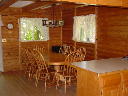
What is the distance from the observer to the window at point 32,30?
257 inches

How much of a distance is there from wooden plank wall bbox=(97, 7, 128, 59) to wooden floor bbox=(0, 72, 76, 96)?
53.8 inches

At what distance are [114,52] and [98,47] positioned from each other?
644 millimetres

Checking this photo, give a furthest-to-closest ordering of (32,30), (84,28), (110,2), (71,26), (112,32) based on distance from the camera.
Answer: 1. (32,30)
2. (71,26)
3. (84,28)
4. (112,32)
5. (110,2)

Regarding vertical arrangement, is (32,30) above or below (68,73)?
above

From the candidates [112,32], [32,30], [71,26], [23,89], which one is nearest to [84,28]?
[71,26]

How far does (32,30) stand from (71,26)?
147cm

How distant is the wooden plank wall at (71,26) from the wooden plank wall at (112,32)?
321 millimetres

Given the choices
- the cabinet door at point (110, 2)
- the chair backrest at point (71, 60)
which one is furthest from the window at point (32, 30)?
→ the cabinet door at point (110, 2)

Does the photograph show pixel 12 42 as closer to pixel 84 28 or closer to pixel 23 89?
pixel 23 89

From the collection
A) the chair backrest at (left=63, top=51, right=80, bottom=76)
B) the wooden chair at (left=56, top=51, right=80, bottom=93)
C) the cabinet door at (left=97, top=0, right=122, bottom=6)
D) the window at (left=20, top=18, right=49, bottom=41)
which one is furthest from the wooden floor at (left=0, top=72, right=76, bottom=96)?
the cabinet door at (left=97, top=0, right=122, bottom=6)

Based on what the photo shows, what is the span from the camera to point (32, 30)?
6.74 metres

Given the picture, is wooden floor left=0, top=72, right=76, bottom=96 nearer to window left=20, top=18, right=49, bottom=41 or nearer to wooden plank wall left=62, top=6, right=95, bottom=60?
wooden plank wall left=62, top=6, right=95, bottom=60

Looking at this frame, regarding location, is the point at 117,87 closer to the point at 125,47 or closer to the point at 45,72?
the point at 125,47

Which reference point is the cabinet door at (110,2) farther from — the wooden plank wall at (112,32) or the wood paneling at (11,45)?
the wood paneling at (11,45)
